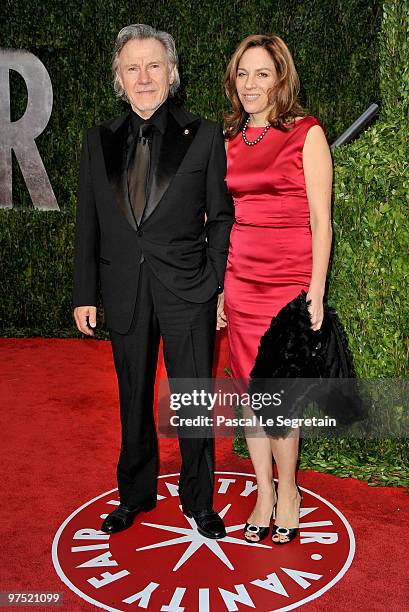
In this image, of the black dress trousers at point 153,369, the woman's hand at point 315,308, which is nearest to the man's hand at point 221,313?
the black dress trousers at point 153,369

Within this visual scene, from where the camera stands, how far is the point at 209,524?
308 cm

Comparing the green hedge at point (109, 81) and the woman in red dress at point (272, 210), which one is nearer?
the woman in red dress at point (272, 210)

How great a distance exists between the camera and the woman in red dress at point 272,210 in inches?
109

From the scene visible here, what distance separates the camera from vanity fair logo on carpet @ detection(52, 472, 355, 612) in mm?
2668

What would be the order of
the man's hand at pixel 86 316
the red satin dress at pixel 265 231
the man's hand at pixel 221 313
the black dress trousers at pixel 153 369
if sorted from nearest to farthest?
the red satin dress at pixel 265 231 < the black dress trousers at pixel 153 369 < the man's hand at pixel 86 316 < the man's hand at pixel 221 313

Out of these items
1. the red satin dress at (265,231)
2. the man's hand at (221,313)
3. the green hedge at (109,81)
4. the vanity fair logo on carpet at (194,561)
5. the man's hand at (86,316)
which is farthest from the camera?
the green hedge at (109,81)

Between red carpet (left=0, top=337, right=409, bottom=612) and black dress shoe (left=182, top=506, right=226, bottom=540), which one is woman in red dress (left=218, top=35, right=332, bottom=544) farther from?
red carpet (left=0, top=337, right=409, bottom=612)

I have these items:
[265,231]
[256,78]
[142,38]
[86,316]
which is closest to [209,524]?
[86,316]

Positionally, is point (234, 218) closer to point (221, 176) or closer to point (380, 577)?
point (221, 176)

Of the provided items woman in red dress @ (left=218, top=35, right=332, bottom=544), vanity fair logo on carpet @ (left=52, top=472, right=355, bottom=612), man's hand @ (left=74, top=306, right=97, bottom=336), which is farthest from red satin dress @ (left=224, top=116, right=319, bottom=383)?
vanity fair logo on carpet @ (left=52, top=472, right=355, bottom=612)

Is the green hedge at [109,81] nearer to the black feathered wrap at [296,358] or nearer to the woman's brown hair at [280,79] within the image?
the black feathered wrap at [296,358]

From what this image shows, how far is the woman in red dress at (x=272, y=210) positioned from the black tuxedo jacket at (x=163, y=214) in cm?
9

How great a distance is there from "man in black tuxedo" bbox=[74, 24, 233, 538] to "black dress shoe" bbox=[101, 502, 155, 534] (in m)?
0.33

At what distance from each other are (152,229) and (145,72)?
23.4 inches
